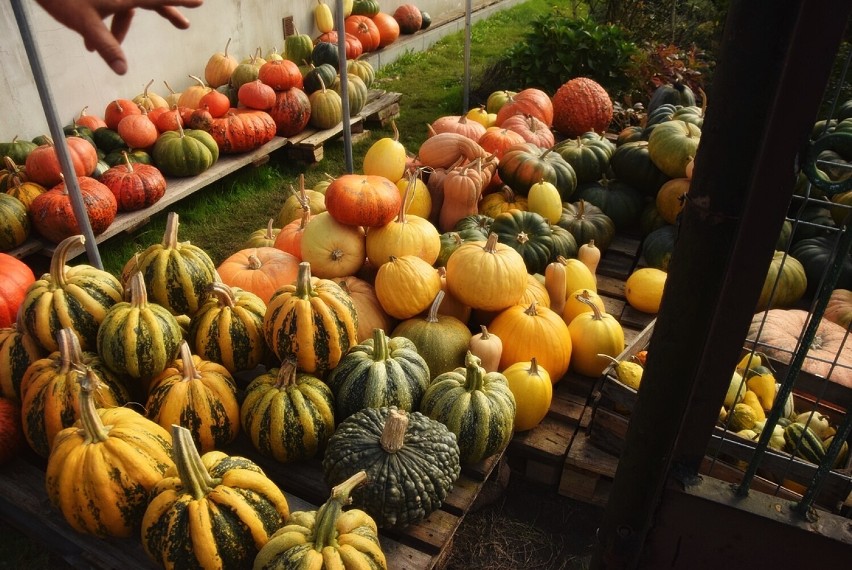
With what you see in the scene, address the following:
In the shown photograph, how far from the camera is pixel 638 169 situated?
4156 mm

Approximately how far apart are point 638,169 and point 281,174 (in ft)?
9.87

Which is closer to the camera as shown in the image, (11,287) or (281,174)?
(11,287)

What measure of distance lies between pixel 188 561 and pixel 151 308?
850 millimetres

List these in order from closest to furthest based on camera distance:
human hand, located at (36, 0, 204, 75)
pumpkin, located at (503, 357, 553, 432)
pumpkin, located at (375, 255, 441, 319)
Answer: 1. human hand, located at (36, 0, 204, 75)
2. pumpkin, located at (503, 357, 553, 432)
3. pumpkin, located at (375, 255, 441, 319)

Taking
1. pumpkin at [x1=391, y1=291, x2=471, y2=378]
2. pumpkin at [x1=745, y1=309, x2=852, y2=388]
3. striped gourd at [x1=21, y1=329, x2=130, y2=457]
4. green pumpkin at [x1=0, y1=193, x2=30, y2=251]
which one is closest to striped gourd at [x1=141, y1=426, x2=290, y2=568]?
striped gourd at [x1=21, y1=329, x2=130, y2=457]

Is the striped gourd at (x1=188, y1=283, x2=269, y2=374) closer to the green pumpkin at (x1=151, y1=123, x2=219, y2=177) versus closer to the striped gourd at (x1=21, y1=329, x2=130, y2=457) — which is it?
the striped gourd at (x1=21, y1=329, x2=130, y2=457)

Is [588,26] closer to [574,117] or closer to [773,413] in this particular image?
[574,117]

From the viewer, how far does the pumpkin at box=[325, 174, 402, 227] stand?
2.91 meters

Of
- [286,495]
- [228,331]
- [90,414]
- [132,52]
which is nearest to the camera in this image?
[90,414]

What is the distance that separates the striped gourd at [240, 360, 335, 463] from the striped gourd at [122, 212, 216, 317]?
0.45m

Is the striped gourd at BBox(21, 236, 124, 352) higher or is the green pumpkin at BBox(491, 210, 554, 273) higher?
the striped gourd at BBox(21, 236, 124, 352)

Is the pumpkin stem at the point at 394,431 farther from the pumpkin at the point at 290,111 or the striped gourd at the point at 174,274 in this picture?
the pumpkin at the point at 290,111

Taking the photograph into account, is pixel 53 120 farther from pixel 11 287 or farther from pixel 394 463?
pixel 394 463

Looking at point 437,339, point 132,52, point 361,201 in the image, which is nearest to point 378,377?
point 437,339
